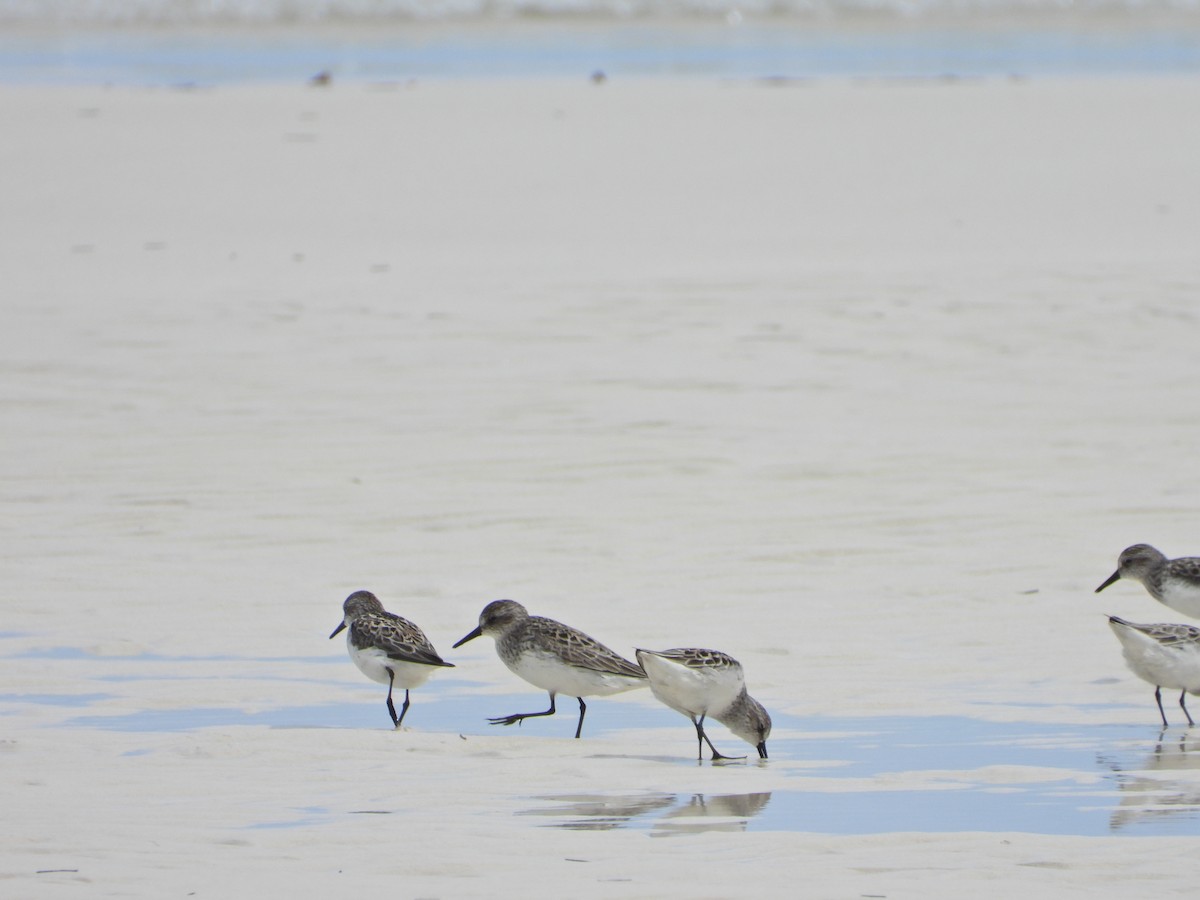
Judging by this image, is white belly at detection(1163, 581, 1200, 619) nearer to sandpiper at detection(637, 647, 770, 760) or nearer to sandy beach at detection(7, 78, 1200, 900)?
sandy beach at detection(7, 78, 1200, 900)

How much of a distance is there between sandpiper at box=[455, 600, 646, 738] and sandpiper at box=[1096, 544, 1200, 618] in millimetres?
2217

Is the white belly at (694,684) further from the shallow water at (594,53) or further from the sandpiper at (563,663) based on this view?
the shallow water at (594,53)

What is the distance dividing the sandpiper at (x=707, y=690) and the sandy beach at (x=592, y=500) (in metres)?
0.16

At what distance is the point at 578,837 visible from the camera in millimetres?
5004

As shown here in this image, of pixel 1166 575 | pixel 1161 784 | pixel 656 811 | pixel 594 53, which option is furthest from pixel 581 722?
pixel 594 53

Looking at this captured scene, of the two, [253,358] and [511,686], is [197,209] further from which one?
[511,686]

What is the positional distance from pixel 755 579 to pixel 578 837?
3.26m

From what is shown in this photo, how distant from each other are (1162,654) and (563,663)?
2.03 metres

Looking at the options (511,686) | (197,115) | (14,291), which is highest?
(197,115)

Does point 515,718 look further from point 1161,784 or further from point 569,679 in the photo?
point 1161,784

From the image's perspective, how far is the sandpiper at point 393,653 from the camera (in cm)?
626

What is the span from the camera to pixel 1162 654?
618cm

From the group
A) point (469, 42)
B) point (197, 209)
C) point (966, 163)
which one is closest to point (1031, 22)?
point (469, 42)

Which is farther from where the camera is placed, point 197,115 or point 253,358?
point 197,115
